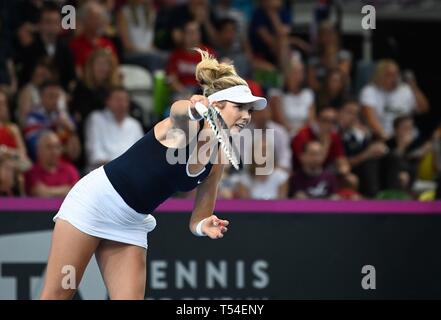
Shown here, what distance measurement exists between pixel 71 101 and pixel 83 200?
479 cm

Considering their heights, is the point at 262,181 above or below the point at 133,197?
below

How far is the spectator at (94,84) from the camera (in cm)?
1106

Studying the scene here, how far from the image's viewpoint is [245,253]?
898 cm

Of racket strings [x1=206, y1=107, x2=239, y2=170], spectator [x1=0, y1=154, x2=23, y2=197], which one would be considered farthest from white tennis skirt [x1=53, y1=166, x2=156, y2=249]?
spectator [x1=0, y1=154, x2=23, y2=197]

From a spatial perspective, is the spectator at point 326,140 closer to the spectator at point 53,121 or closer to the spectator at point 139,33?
the spectator at point 139,33

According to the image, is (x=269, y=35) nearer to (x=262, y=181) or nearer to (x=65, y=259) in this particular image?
(x=262, y=181)

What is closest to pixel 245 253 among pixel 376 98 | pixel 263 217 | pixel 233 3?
pixel 263 217

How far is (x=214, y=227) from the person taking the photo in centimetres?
633

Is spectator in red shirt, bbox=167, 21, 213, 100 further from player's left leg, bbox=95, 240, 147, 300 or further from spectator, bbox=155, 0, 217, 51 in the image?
player's left leg, bbox=95, 240, 147, 300

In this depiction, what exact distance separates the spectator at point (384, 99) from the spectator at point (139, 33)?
2357mm

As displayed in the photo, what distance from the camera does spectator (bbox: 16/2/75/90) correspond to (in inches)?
446

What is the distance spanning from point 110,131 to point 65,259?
4648mm

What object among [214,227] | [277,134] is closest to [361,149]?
[277,134]

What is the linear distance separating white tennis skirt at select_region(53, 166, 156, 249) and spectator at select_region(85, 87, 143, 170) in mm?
4318
